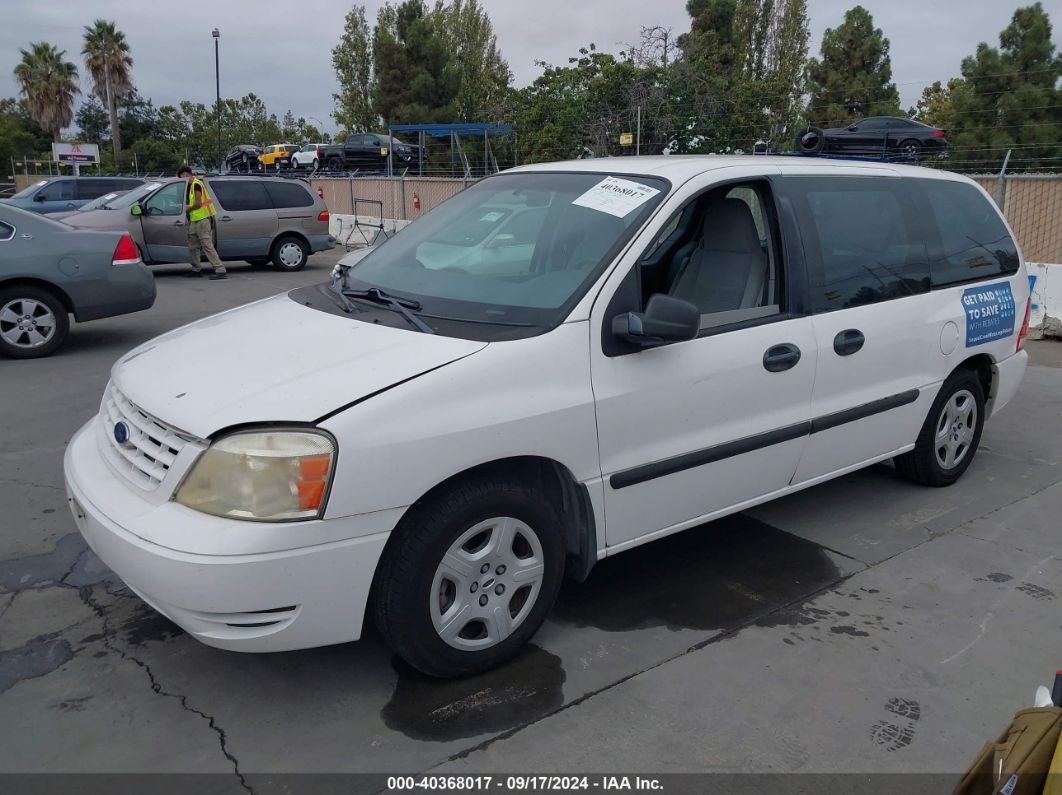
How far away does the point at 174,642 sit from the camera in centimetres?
344

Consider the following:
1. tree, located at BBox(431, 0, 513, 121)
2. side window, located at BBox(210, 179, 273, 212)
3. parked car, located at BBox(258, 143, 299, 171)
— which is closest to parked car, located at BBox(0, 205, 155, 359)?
side window, located at BBox(210, 179, 273, 212)

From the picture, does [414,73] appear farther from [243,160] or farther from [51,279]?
[51,279]

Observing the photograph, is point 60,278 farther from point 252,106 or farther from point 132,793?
point 252,106

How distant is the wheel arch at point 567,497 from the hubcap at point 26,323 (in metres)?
6.85

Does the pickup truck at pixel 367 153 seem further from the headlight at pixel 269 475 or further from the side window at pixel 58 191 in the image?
the headlight at pixel 269 475

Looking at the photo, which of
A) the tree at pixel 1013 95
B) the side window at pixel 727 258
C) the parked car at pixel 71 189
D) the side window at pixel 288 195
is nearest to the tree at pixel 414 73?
the parked car at pixel 71 189

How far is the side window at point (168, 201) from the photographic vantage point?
14102 mm

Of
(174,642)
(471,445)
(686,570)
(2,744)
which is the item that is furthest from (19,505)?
(686,570)

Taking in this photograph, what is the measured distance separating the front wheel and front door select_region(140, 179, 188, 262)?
1643mm

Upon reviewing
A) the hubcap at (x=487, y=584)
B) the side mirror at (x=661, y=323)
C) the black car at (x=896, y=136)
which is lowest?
the hubcap at (x=487, y=584)

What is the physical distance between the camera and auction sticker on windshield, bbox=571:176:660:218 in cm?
363

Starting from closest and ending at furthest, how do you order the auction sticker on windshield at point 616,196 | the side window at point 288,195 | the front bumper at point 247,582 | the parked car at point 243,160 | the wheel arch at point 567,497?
1. the front bumper at point 247,582
2. the wheel arch at point 567,497
3. the auction sticker on windshield at point 616,196
4. the side window at point 288,195
5. the parked car at point 243,160

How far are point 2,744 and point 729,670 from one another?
8.01 feet

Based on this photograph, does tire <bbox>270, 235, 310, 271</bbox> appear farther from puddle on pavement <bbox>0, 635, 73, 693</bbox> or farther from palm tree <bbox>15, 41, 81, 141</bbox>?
palm tree <bbox>15, 41, 81, 141</bbox>
